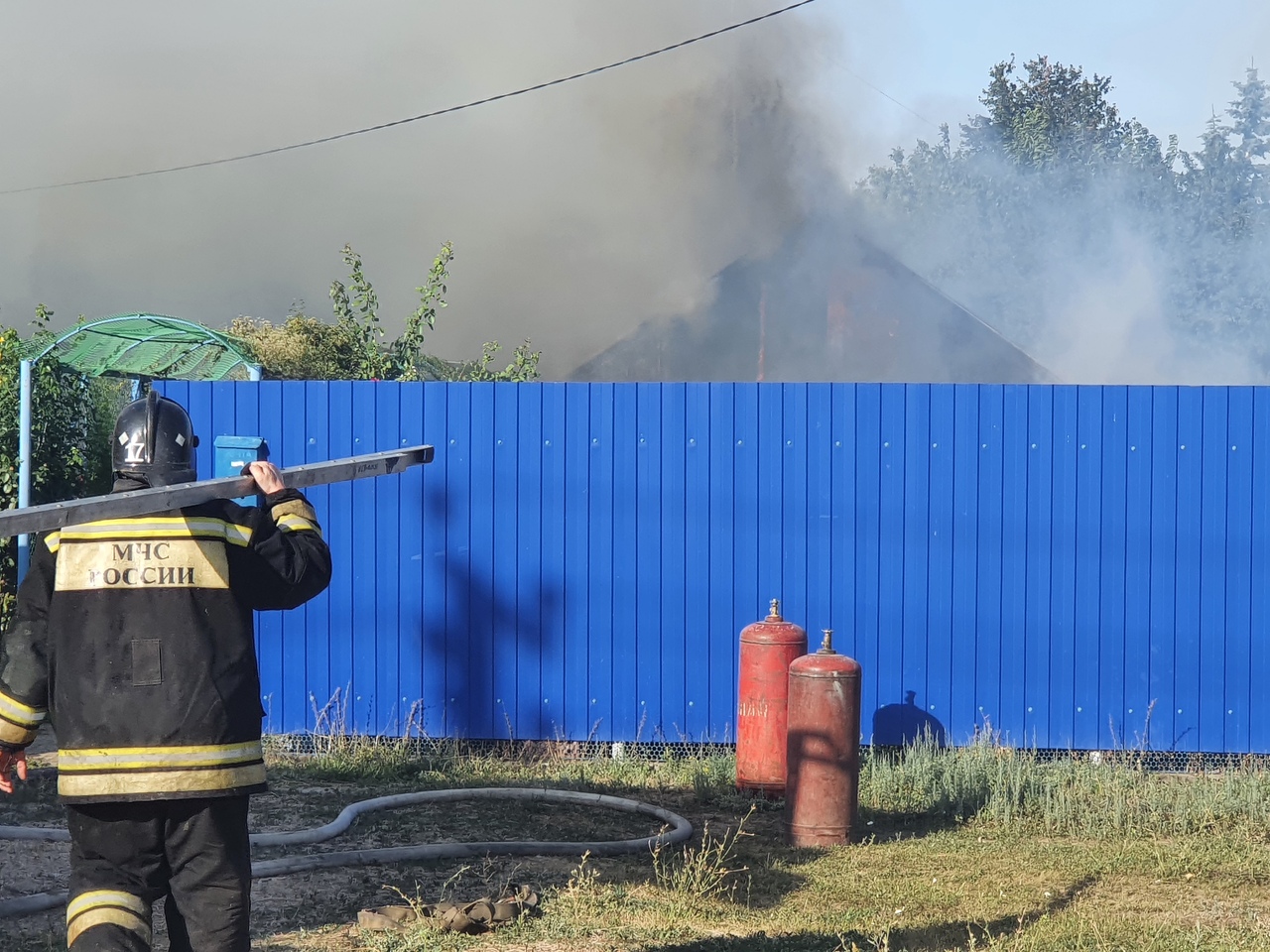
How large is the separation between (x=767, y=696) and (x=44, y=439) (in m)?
5.09

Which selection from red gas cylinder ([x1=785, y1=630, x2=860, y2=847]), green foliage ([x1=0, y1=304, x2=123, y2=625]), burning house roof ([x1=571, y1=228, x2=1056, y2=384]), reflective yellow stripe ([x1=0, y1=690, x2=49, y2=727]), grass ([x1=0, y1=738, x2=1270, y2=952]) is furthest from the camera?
burning house roof ([x1=571, y1=228, x2=1056, y2=384])

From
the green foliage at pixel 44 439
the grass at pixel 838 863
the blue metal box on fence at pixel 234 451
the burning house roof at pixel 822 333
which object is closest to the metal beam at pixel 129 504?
the grass at pixel 838 863

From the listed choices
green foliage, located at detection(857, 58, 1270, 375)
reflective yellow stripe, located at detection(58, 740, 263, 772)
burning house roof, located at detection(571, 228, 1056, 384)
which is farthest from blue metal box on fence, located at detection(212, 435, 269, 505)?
green foliage, located at detection(857, 58, 1270, 375)

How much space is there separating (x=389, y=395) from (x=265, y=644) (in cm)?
166

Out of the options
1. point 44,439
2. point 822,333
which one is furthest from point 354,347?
point 822,333

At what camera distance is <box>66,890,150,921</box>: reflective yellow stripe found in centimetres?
348

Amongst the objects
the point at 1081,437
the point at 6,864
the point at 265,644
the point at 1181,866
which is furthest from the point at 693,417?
the point at 6,864

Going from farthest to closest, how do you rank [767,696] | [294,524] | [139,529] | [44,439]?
[44,439]
[767,696]
[294,524]
[139,529]

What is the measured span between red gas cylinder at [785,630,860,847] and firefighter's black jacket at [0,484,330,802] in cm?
331

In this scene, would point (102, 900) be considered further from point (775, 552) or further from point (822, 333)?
point (822, 333)

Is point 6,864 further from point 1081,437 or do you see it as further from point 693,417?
point 1081,437

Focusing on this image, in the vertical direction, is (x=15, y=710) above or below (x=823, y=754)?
above

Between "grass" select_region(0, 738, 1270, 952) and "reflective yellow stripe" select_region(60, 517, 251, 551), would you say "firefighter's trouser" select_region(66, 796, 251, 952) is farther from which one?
"grass" select_region(0, 738, 1270, 952)

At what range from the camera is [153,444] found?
12.2 ft
